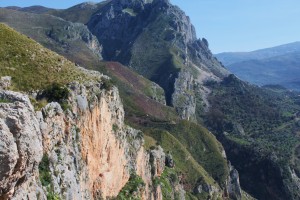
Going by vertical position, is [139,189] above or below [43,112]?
below

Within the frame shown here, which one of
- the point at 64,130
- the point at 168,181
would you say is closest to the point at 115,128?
the point at 64,130

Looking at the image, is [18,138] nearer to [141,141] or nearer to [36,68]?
[36,68]

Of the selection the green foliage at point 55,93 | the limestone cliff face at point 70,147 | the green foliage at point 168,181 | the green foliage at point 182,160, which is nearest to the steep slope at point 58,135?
the limestone cliff face at point 70,147

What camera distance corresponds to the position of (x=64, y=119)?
47.4m

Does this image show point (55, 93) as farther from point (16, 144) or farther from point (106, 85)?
point (16, 144)

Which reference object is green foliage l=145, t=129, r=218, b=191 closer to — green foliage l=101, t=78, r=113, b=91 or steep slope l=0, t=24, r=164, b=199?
steep slope l=0, t=24, r=164, b=199

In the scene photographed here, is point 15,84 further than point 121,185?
No

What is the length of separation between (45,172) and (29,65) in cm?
1814

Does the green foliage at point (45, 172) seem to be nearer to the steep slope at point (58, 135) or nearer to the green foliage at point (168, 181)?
the steep slope at point (58, 135)

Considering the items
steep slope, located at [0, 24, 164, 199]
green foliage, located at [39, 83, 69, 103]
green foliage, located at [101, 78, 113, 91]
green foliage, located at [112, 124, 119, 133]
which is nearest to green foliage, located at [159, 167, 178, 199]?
steep slope, located at [0, 24, 164, 199]

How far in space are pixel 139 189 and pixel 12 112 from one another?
57375 millimetres

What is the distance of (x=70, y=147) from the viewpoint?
4741 cm

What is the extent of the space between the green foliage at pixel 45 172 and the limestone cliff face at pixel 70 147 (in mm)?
263

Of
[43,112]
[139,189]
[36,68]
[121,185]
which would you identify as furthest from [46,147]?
[139,189]
